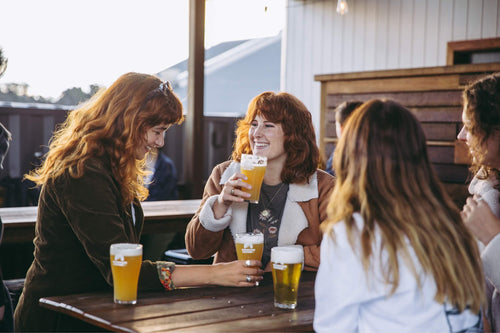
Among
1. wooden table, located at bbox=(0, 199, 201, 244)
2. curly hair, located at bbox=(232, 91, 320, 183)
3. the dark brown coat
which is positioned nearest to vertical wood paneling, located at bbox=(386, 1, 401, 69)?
wooden table, located at bbox=(0, 199, 201, 244)

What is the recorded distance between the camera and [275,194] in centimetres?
249

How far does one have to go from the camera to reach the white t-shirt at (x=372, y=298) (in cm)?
133

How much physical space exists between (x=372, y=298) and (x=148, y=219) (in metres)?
2.24

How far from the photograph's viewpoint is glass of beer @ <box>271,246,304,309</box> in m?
1.66

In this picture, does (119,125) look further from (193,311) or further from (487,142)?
(487,142)

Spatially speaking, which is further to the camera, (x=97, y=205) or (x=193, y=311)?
(x=97, y=205)

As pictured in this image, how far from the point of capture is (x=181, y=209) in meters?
3.76

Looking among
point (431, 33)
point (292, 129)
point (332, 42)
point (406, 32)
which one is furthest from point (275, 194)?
point (332, 42)

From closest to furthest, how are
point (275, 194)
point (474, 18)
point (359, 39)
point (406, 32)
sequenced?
1. point (275, 194)
2. point (474, 18)
3. point (406, 32)
4. point (359, 39)

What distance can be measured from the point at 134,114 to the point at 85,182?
1.00 feet

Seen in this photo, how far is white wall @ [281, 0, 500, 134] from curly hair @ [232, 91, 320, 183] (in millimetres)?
4145

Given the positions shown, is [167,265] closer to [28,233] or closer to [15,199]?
[28,233]

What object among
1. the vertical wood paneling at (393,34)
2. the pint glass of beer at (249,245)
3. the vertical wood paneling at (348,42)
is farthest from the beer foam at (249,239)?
Answer: the vertical wood paneling at (348,42)

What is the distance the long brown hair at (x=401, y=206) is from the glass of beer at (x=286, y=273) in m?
0.28
